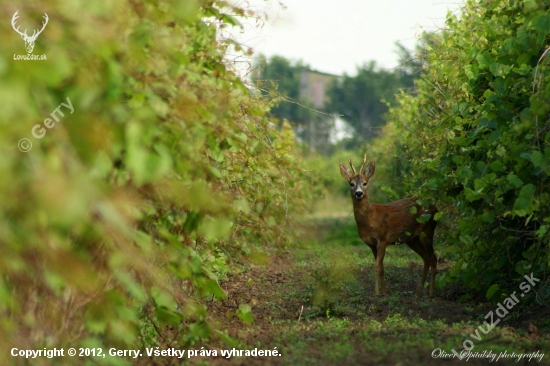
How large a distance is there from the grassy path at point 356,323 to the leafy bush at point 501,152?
0.64 m

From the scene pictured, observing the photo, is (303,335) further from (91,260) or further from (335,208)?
(335,208)

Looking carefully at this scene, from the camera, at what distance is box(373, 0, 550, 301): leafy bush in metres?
6.67

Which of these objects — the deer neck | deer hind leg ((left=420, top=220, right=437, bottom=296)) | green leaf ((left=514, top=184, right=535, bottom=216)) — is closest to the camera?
green leaf ((left=514, top=184, right=535, bottom=216))

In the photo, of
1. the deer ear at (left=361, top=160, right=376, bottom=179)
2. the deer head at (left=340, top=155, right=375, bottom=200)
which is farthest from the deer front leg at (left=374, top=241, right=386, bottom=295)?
the deer ear at (left=361, top=160, right=376, bottom=179)

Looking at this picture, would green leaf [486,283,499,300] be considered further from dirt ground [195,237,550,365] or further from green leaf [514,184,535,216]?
green leaf [514,184,535,216]

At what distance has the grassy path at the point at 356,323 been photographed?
5.77 m

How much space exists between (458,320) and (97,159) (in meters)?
5.07

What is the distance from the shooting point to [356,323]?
747 cm

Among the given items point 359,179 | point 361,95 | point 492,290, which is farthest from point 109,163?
point 361,95

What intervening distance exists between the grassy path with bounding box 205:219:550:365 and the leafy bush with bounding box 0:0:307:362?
3.25 ft

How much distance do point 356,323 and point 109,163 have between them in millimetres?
4091

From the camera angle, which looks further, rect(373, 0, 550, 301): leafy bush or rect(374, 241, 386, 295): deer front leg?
rect(374, 241, 386, 295): deer front leg

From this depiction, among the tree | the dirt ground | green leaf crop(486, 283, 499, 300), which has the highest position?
the tree

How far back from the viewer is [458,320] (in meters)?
7.89
